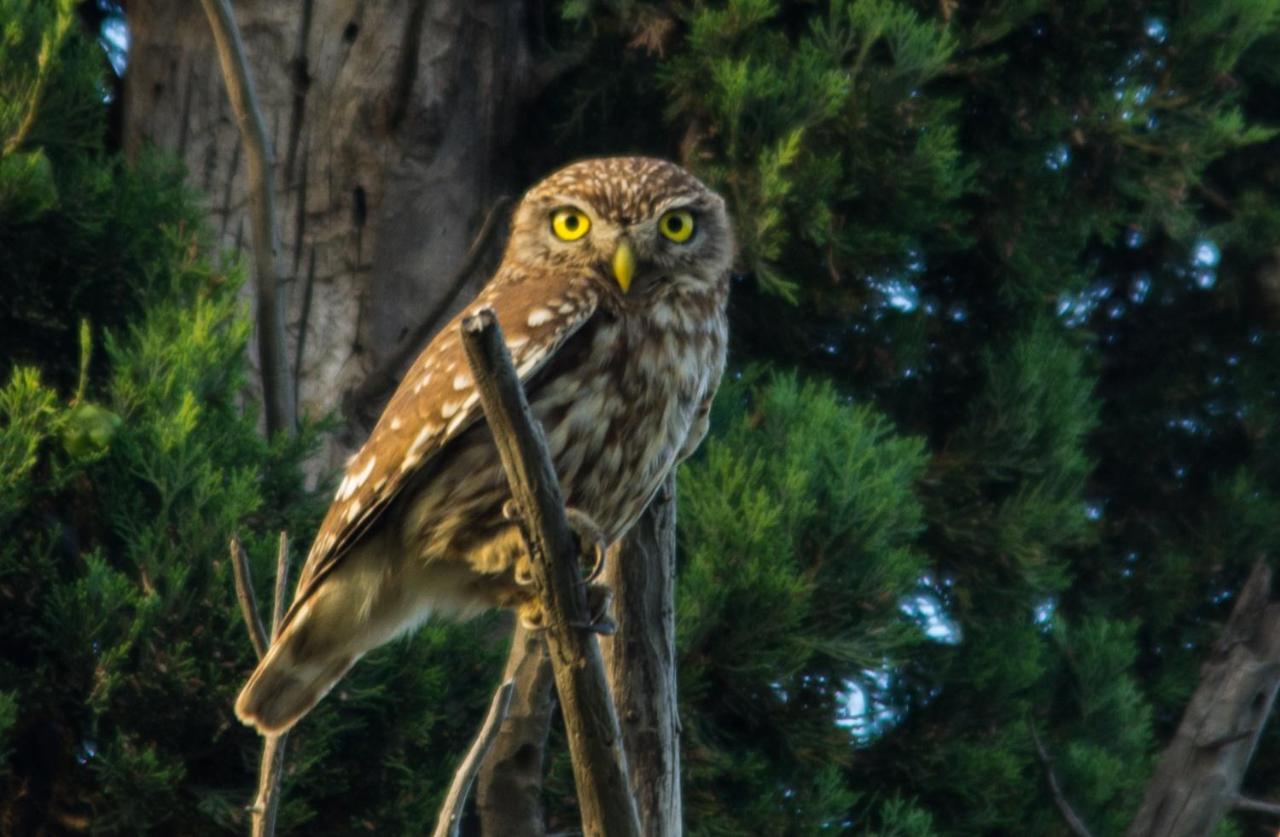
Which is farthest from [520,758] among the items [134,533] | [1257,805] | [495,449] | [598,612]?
[1257,805]

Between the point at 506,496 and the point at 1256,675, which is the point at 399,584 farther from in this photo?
the point at 1256,675

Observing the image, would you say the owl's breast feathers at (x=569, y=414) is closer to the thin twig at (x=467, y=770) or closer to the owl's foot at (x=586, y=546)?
the owl's foot at (x=586, y=546)

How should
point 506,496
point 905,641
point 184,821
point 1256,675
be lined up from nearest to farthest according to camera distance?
point 506,496, point 184,821, point 905,641, point 1256,675

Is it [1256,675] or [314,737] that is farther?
[1256,675]

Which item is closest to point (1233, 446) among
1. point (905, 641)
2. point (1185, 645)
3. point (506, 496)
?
point (1185, 645)

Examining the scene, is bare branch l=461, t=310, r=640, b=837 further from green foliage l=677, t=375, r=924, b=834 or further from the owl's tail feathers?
green foliage l=677, t=375, r=924, b=834

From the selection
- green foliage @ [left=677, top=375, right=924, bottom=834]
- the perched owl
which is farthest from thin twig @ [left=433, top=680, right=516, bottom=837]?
green foliage @ [left=677, top=375, right=924, bottom=834]

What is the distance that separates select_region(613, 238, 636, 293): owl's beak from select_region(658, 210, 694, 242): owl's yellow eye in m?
0.12

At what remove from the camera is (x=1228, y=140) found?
552 cm

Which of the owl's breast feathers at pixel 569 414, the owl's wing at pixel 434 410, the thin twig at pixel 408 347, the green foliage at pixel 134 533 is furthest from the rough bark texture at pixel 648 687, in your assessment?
the thin twig at pixel 408 347

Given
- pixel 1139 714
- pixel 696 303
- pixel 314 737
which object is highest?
pixel 1139 714

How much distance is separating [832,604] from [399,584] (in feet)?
4.76

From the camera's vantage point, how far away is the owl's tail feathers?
325 centimetres

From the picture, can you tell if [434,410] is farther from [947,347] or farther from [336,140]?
[947,347]
